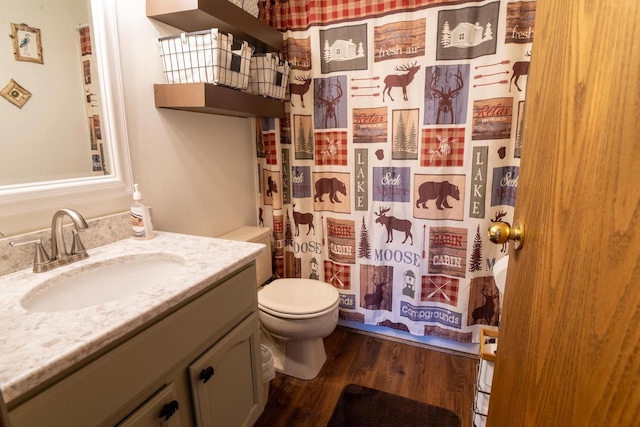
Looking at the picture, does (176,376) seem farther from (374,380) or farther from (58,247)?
(374,380)

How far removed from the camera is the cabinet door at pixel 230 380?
0.95 metres

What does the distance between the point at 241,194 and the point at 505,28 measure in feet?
5.19

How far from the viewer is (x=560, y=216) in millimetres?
532

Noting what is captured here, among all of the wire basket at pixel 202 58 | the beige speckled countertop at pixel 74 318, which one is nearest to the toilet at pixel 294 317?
the beige speckled countertop at pixel 74 318

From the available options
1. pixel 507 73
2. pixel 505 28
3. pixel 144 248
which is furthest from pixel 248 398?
pixel 505 28

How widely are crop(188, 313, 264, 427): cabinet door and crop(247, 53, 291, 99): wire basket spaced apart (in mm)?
1091

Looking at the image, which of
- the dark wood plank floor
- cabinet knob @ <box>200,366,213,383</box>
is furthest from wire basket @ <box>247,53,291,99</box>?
the dark wood plank floor

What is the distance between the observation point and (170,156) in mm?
1463

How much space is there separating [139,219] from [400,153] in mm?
1287

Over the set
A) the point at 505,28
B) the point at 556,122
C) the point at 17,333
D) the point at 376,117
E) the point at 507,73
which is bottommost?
the point at 17,333

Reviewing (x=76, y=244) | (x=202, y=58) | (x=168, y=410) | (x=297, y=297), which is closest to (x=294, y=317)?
(x=297, y=297)

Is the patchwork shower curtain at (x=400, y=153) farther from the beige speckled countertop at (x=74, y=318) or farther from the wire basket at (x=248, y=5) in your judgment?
the beige speckled countertop at (x=74, y=318)

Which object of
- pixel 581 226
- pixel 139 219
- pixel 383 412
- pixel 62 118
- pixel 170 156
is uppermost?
pixel 62 118

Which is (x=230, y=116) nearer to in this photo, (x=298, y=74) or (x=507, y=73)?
(x=298, y=74)
